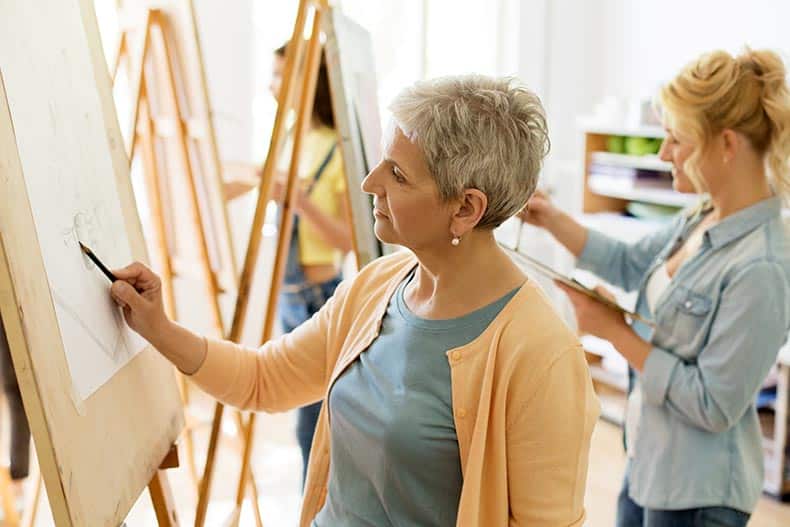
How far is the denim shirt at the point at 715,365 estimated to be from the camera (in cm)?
171

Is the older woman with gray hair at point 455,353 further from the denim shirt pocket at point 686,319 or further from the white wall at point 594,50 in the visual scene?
the white wall at point 594,50

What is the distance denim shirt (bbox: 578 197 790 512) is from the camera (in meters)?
1.71

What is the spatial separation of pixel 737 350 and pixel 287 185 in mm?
955

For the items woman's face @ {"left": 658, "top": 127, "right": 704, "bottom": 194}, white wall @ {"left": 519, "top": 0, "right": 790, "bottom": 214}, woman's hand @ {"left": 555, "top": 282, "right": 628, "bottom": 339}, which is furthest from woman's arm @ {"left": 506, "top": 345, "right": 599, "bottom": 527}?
white wall @ {"left": 519, "top": 0, "right": 790, "bottom": 214}

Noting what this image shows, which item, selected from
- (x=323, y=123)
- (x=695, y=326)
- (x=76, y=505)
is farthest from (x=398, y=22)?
(x=76, y=505)

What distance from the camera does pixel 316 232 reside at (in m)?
2.56

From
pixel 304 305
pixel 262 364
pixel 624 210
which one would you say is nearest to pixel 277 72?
pixel 304 305

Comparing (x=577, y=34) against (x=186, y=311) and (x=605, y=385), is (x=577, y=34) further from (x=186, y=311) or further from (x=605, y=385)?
(x=186, y=311)

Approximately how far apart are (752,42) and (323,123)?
6.55 ft

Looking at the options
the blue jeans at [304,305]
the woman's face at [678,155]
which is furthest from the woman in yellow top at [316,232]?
the woman's face at [678,155]

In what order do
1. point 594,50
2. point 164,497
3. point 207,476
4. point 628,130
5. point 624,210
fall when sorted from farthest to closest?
point 594,50
point 624,210
point 628,130
point 207,476
point 164,497

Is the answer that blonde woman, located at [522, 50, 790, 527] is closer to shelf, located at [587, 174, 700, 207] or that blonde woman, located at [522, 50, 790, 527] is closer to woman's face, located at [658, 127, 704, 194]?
woman's face, located at [658, 127, 704, 194]

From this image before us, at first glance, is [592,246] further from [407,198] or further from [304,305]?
[407,198]

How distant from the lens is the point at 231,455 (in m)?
3.61
